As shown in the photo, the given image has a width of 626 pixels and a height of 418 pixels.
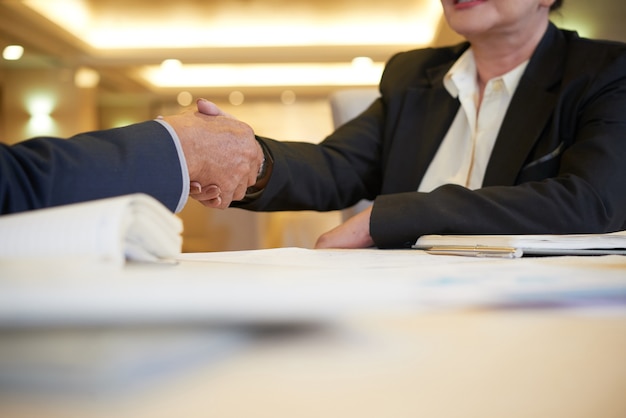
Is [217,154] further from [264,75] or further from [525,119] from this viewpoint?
[264,75]

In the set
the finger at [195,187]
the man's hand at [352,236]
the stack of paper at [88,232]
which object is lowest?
the man's hand at [352,236]

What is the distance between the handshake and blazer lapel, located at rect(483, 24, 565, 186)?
1.36 ft

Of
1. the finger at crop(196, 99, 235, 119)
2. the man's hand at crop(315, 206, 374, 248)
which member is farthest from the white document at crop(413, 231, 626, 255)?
the finger at crop(196, 99, 235, 119)

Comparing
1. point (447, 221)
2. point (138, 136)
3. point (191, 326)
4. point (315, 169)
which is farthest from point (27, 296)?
point (315, 169)

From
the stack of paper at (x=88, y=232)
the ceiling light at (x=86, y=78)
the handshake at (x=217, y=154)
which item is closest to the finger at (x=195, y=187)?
the handshake at (x=217, y=154)

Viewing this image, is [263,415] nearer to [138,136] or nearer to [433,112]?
[138,136]

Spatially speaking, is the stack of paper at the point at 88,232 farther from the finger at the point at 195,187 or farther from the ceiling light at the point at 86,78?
the ceiling light at the point at 86,78

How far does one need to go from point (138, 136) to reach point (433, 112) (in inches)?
36.0

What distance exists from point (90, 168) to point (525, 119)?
864 mm

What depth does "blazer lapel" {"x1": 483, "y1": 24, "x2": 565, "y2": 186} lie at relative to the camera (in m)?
1.15

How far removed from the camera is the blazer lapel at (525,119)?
3.77 ft

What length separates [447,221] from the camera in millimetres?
846

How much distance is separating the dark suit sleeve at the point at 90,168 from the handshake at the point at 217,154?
159 millimetres

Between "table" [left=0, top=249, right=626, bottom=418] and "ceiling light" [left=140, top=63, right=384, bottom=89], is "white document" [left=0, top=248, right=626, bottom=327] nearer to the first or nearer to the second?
"table" [left=0, top=249, right=626, bottom=418]
